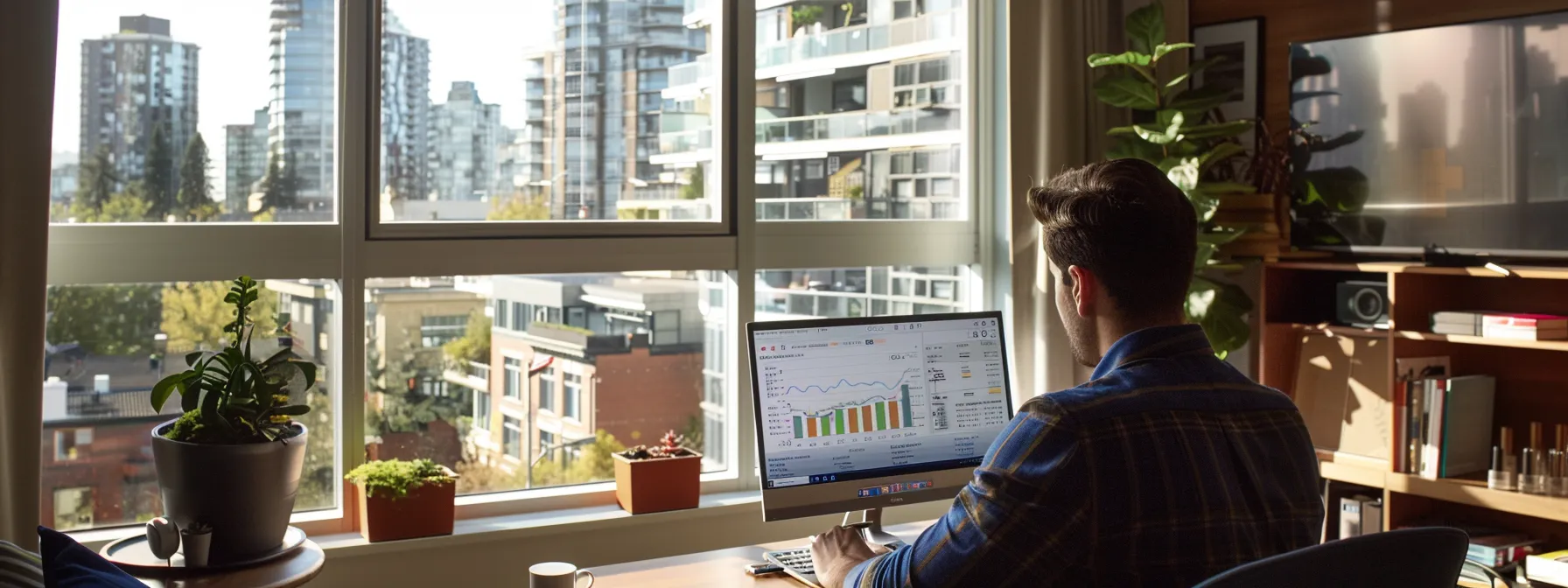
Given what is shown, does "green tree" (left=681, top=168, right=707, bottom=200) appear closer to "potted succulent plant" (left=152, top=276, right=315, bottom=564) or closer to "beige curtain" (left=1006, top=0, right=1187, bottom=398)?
"beige curtain" (left=1006, top=0, right=1187, bottom=398)

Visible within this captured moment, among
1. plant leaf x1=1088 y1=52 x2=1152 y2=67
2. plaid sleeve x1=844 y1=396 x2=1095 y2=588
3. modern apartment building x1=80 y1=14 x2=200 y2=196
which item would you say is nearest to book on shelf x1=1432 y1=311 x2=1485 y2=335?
plant leaf x1=1088 y1=52 x2=1152 y2=67

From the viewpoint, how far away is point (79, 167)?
2463mm

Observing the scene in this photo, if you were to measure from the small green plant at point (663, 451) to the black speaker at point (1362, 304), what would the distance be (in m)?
1.61

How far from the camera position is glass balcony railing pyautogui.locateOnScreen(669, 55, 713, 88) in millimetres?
3111

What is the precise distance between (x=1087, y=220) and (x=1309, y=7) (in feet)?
7.07

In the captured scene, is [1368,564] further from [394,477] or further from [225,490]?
[394,477]

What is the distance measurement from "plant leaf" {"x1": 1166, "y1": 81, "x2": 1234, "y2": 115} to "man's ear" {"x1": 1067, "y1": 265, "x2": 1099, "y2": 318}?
1.76 meters

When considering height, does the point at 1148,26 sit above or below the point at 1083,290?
above

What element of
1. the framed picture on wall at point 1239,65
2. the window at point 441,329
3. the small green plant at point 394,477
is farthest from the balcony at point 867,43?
the small green plant at point 394,477

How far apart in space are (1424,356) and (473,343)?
7.25 ft

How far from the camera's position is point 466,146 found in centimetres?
286

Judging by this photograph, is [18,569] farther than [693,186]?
No

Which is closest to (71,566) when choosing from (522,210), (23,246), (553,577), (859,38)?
(553,577)

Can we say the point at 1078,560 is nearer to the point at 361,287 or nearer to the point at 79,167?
the point at 361,287
